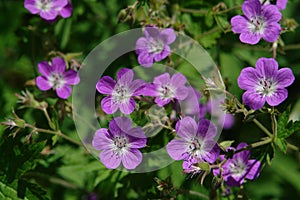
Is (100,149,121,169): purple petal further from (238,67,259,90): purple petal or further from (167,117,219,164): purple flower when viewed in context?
(238,67,259,90): purple petal

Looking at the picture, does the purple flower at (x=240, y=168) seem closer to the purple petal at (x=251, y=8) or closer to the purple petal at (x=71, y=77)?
the purple petal at (x=251, y=8)

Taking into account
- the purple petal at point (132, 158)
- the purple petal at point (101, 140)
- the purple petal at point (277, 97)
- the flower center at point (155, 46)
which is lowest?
the purple petal at point (132, 158)

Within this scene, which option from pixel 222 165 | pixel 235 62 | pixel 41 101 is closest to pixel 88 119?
A: pixel 41 101

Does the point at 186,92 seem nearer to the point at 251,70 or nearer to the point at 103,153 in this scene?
the point at 251,70

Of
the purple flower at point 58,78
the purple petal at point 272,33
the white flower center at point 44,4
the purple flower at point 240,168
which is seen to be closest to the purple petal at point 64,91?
the purple flower at point 58,78

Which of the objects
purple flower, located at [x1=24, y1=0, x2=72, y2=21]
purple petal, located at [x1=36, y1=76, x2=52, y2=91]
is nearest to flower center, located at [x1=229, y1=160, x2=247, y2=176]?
purple petal, located at [x1=36, y1=76, x2=52, y2=91]
